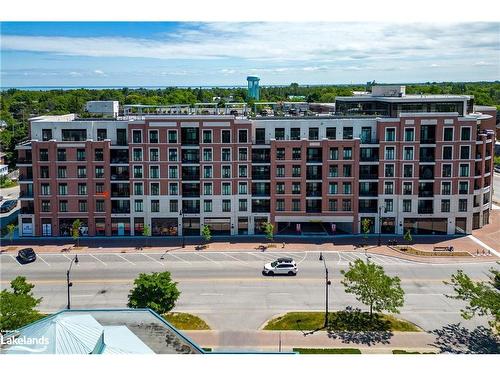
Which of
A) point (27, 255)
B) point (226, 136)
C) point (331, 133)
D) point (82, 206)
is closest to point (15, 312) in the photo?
point (27, 255)

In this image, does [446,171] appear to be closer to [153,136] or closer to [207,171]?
[207,171]

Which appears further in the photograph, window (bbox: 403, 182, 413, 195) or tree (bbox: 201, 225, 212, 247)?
window (bbox: 403, 182, 413, 195)

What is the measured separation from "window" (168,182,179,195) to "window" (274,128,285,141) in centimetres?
1590

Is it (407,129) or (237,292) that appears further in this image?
(407,129)

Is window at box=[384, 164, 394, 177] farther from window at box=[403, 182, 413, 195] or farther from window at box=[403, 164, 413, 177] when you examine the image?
window at box=[403, 182, 413, 195]

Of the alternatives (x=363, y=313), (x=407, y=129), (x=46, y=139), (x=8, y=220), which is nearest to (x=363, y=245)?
(x=407, y=129)

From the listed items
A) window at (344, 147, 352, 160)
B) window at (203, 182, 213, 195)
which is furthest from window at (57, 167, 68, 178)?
window at (344, 147, 352, 160)

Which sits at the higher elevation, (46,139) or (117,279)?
(46,139)

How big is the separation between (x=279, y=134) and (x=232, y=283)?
26992 mm

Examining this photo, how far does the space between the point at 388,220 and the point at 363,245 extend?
7.61 m

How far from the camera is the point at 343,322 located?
5072 centimetres

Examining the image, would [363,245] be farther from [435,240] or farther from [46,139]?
[46,139]

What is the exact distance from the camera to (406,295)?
2260 inches

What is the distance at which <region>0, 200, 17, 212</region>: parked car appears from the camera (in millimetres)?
96875
